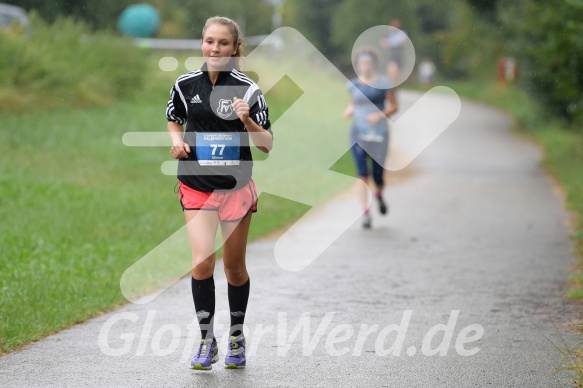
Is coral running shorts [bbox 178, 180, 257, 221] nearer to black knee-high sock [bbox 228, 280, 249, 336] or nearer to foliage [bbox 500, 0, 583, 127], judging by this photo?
black knee-high sock [bbox 228, 280, 249, 336]

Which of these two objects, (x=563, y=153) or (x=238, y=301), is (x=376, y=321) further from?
(x=563, y=153)

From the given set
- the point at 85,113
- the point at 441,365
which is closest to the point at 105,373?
the point at 441,365

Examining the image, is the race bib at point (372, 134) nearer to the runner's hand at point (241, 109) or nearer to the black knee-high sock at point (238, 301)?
the black knee-high sock at point (238, 301)

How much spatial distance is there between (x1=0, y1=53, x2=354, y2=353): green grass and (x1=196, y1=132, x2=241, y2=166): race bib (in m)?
1.78

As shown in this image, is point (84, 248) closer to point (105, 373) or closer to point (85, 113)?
point (105, 373)

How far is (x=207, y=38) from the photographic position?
6102 mm

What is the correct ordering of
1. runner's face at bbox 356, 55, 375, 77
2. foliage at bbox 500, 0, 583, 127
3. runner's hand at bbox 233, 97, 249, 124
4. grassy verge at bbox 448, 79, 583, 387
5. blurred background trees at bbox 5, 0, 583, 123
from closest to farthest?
runner's hand at bbox 233, 97, 249, 124, grassy verge at bbox 448, 79, 583, 387, runner's face at bbox 356, 55, 375, 77, foliage at bbox 500, 0, 583, 127, blurred background trees at bbox 5, 0, 583, 123

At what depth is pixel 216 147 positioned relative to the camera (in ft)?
20.2

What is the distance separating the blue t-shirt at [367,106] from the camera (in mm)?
13188

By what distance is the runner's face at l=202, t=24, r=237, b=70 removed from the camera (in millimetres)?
6082

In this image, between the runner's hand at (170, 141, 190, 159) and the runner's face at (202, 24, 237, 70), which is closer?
the runner's hand at (170, 141, 190, 159)

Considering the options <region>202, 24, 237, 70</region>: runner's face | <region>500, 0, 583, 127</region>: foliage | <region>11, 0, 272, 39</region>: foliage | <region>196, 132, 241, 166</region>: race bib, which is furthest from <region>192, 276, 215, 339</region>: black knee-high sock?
<region>11, 0, 272, 39</region>: foliage

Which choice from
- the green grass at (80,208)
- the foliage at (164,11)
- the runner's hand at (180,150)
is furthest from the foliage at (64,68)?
the runner's hand at (180,150)

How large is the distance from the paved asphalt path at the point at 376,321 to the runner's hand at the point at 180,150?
1255 millimetres
